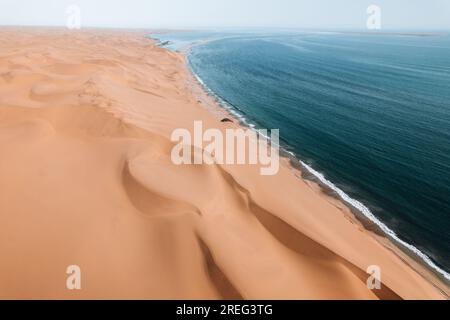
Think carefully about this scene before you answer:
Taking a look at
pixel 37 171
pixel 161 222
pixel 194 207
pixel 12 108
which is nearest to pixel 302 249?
pixel 194 207

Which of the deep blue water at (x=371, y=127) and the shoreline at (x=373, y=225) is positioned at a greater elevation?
the deep blue water at (x=371, y=127)

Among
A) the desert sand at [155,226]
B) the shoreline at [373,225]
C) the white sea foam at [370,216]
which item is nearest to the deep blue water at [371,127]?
the white sea foam at [370,216]

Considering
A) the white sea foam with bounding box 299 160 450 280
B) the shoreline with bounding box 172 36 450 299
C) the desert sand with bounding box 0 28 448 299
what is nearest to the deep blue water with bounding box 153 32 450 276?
the white sea foam with bounding box 299 160 450 280

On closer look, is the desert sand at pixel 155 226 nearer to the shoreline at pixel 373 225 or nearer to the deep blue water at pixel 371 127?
the shoreline at pixel 373 225

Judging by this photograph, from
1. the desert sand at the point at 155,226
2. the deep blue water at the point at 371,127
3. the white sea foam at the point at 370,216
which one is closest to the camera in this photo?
the desert sand at the point at 155,226

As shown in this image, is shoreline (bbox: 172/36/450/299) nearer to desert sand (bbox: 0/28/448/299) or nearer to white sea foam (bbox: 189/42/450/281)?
white sea foam (bbox: 189/42/450/281)

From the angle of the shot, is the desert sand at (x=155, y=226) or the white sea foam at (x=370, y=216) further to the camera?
the white sea foam at (x=370, y=216)
